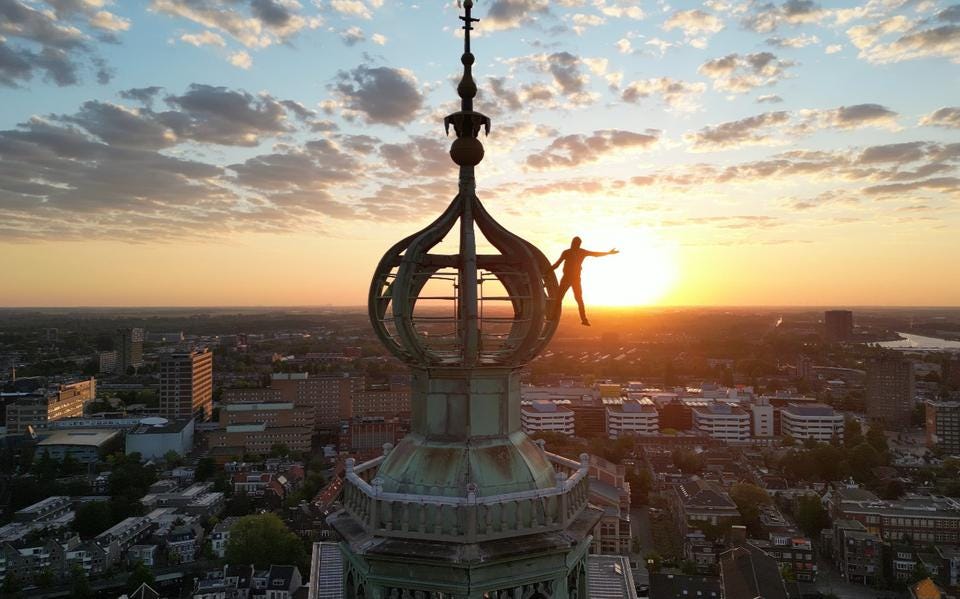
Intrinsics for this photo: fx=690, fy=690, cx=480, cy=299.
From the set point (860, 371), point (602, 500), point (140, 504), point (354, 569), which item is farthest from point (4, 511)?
point (860, 371)

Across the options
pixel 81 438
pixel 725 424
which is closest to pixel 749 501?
pixel 725 424

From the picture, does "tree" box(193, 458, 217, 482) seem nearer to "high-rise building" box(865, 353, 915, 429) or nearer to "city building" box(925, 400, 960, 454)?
"city building" box(925, 400, 960, 454)

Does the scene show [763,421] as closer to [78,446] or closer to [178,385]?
[178,385]

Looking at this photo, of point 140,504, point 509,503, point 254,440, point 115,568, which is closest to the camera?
point 509,503

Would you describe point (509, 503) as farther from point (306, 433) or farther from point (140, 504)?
point (306, 433)

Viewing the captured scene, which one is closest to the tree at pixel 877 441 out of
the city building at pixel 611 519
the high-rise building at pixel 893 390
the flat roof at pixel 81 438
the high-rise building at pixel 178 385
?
the high-rise building at pixel 893 390

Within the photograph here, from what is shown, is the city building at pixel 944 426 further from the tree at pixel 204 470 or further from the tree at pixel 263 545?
the tree at pixel 204 470
